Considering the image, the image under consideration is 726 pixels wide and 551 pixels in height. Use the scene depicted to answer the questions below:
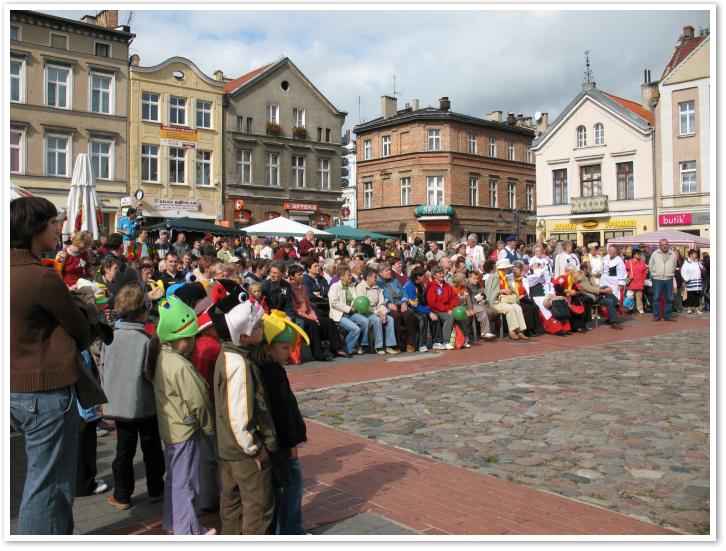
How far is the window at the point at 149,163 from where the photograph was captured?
115ft

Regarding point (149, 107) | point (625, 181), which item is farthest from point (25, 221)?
point (625, 181)

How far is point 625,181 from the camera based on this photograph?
4222cm

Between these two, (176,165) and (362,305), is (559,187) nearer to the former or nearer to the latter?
(176,165)

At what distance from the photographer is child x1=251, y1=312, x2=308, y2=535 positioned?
3988mm

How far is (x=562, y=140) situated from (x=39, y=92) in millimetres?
31922

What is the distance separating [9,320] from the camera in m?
3.40

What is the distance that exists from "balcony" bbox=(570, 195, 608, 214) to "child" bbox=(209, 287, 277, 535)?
4258 centimetres

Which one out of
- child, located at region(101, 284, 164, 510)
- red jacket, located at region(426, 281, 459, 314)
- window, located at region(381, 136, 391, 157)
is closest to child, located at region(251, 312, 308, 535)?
child, located at region(101, 284, 164, 510)

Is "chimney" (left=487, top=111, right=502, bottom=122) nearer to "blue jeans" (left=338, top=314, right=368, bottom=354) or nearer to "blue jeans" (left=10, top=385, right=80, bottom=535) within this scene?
"blue jeans" (left=338, top=314, right=368, bottom=354)

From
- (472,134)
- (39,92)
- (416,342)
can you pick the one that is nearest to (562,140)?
(472,134)

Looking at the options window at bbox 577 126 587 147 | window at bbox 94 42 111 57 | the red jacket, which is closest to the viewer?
the red jacket

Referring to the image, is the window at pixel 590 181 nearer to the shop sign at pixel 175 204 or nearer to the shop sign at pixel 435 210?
the shop sign at pixel 435 210

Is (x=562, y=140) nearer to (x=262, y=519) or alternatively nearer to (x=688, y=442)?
(x=688, y=442)

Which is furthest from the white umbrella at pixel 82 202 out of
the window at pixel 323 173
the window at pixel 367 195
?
the window at pixel 367 195
